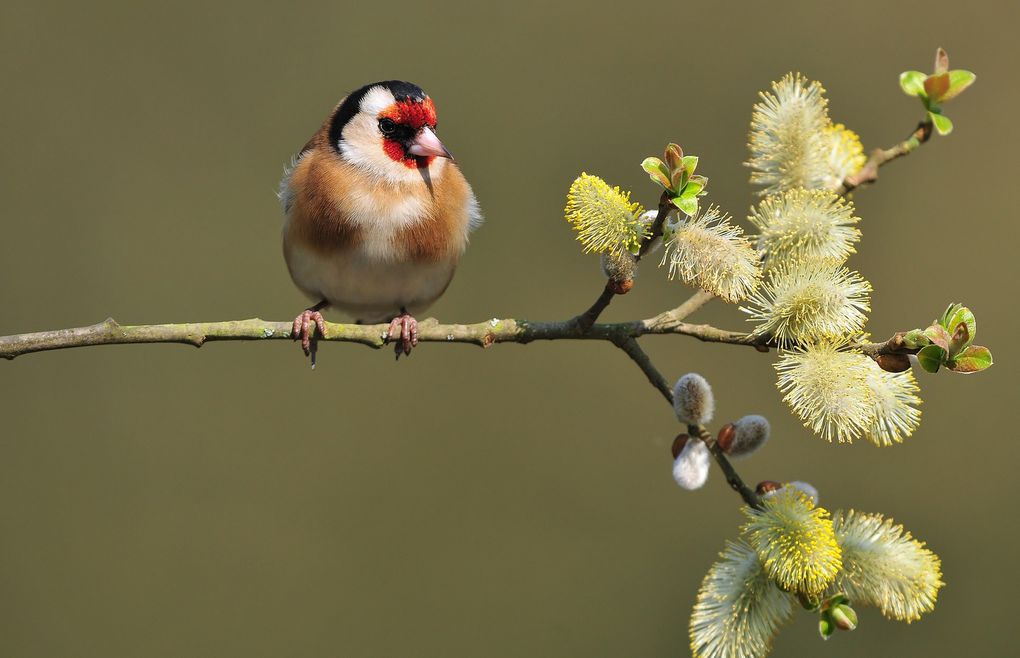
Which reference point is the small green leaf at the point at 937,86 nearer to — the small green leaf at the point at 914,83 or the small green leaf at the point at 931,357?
the small green leaf at the point at 914,83

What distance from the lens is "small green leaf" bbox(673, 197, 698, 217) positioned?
4.62ft

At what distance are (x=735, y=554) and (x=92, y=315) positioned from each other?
12.4 ft

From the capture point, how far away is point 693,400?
158cm

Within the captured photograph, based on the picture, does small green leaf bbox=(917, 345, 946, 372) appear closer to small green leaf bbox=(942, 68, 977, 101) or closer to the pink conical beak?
Result: small green leaf bbox=(942, 68, 977, 101)

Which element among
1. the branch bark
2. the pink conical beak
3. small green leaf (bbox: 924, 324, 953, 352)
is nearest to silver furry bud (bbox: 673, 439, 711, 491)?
the branch bark

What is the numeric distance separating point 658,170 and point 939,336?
0.44m

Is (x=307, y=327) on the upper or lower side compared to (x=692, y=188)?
lower

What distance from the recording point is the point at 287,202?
2.49m

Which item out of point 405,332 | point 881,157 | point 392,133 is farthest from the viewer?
point 392,133

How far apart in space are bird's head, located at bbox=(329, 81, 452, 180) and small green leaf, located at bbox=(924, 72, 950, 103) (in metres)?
1.01

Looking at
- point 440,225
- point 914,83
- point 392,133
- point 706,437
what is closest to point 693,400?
point 706,437

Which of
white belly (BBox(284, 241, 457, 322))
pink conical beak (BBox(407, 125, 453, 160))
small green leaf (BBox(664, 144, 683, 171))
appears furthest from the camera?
white belly (BBox(284, 241, 457, 322))

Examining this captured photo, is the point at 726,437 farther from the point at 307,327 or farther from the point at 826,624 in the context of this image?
the point at 307,327

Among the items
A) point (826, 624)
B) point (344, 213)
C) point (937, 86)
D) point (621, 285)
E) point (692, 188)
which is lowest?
point (826, 624)
